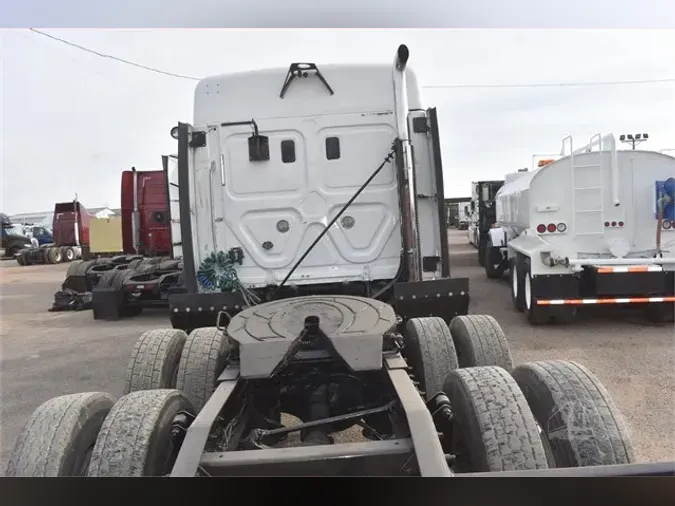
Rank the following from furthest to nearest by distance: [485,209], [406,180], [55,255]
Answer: [55,255]
[485,209]
[406,180]

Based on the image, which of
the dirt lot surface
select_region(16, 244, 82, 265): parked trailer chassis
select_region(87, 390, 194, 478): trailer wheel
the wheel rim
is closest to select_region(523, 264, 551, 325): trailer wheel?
the wheel rim

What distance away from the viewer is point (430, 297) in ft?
16.4

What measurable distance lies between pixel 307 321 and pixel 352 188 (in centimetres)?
243

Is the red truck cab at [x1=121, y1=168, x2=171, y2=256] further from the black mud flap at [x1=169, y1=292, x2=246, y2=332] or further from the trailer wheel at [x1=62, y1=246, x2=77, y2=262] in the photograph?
the trailer wheel at [x1=62, y1=246, x2=77, y2=262]

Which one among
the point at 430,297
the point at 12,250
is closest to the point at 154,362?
the point at 430,297

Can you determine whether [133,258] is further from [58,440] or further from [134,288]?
[58,440]

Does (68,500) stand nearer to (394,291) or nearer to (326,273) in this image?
(394,291)

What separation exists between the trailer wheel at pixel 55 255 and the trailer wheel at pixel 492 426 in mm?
26867

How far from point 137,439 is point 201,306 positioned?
278cm

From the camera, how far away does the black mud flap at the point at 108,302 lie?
11508 mm

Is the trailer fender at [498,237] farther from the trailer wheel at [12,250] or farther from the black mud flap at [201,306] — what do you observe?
the trailer wheel at [12,250]

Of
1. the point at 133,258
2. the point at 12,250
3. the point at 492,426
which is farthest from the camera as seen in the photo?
the point at 12,250

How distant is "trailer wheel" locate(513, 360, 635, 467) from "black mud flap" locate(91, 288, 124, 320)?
33.1 feet

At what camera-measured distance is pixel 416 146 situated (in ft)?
18.2
